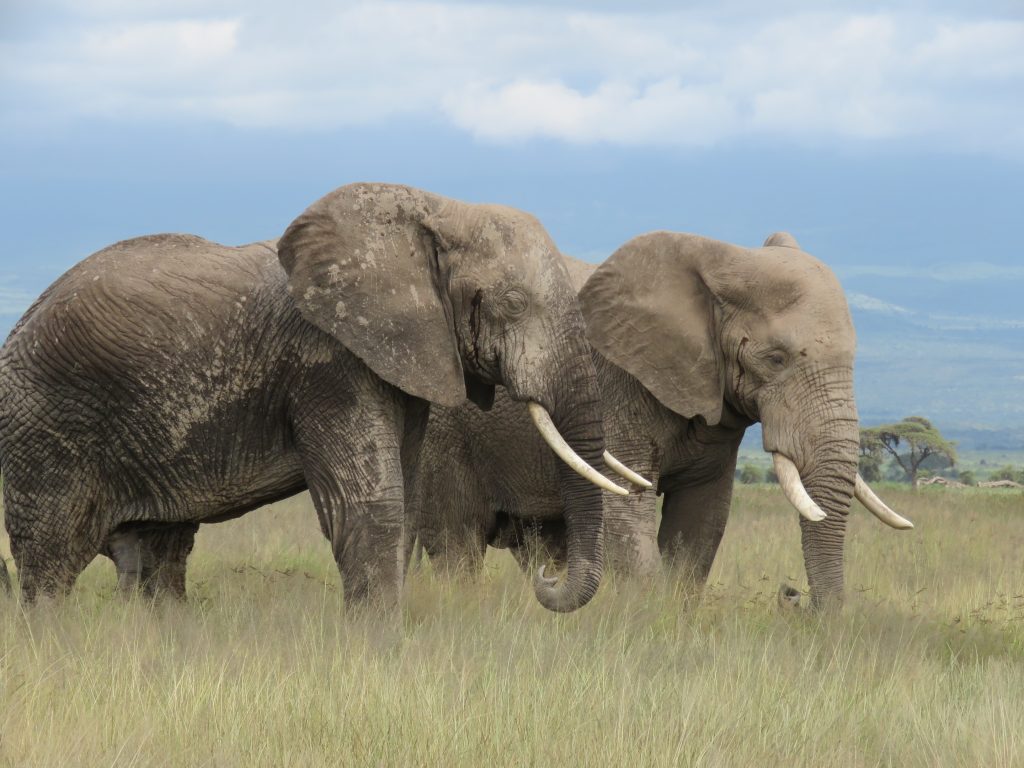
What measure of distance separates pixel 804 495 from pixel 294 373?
8.70 ft

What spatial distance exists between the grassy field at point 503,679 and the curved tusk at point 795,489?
54 cm

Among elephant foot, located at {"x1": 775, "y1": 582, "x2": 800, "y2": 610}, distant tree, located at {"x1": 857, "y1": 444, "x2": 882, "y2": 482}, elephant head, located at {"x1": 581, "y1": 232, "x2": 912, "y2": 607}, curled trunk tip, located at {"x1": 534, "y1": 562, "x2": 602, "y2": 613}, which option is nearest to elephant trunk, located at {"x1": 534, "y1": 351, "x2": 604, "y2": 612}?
curled trunk tip, located at {"x1": 534, "y1": 562, "x2": 602, "y2": 613}

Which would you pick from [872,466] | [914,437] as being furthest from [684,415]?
[914,437]

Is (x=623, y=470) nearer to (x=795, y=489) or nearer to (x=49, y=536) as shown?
(x=795, y=489)

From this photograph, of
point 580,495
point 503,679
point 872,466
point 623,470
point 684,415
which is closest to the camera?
point 503,679

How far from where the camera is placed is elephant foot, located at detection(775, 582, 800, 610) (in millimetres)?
8750

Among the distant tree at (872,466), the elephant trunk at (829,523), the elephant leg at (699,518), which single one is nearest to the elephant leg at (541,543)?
the elephant leg at (699,518)

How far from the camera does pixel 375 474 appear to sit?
755 cm

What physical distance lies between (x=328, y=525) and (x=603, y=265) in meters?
2.63

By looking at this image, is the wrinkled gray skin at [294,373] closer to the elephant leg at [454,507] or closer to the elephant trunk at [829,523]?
the elephant trunk at [829,523]

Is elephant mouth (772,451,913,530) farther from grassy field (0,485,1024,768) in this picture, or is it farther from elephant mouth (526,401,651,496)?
elephant mouth (526,401,651,496)

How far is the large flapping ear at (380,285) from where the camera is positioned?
7.43m

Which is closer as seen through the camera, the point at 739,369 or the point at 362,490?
the point at 362,490

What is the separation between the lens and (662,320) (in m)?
9.28
